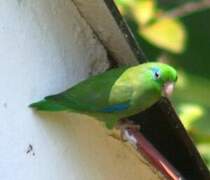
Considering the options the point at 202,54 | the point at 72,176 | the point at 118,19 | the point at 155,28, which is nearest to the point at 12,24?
the point at 118,19

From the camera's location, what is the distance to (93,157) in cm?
224

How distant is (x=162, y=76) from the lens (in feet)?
6.98

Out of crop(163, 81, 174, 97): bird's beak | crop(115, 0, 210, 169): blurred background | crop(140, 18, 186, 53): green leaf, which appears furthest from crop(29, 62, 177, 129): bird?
crop(140, 18, 186, 53): green leaf

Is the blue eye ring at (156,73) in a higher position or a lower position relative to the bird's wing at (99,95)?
lower

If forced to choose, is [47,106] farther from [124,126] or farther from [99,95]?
[124,126]

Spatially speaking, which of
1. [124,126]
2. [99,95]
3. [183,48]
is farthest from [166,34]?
[99,95]

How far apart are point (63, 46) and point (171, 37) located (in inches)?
39.0

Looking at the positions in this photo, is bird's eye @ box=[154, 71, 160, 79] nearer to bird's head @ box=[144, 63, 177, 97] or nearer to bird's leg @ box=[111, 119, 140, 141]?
bird's head @ box=[144, 63, 177, 97]

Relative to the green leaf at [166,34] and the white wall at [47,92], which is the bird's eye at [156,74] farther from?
the green leaf at [166,34]

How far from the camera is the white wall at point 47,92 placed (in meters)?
1.97

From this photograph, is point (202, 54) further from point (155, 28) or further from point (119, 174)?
point (119, 174)

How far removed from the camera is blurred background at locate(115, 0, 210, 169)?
298cm

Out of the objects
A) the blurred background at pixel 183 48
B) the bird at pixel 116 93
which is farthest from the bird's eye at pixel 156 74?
the blurred background at pixel 183 48

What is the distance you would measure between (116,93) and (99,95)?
0.06m
